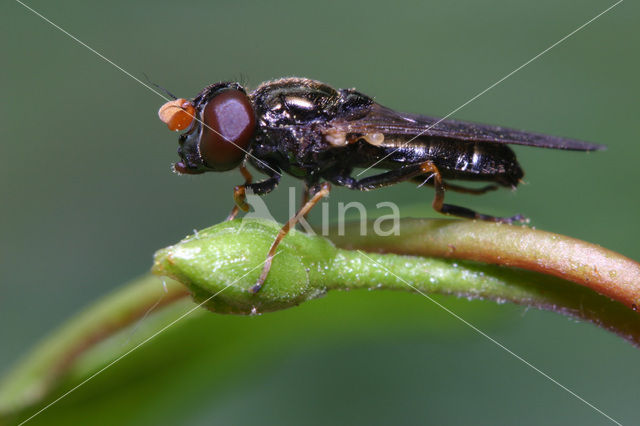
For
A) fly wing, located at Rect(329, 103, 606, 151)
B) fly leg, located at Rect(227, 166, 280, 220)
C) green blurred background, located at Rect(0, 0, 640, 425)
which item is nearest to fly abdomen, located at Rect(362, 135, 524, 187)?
fly wing, located at Rect(329, 103, 606, 151)

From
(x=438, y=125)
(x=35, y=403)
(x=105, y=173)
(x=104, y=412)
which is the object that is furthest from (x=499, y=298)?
(x=105, y=173)

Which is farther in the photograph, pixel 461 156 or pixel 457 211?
pixel 461 156

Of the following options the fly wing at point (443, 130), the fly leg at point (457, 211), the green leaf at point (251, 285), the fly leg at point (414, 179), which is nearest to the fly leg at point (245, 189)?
the fly leg at point (414, 179)

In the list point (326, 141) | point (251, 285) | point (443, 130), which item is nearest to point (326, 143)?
point (326, 141)

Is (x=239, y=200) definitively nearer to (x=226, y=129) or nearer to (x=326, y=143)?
(x=226, y=129)

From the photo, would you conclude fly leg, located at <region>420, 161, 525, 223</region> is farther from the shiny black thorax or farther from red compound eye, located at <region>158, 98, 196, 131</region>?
red compound eye, located at <region>158, 98, 196, 131</region>

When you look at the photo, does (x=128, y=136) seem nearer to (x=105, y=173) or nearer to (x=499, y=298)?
(x=105, y=173)

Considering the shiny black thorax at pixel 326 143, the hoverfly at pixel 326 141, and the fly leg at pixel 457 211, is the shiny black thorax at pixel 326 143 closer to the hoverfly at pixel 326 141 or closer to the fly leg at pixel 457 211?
the hoverfly at pixel 326 141

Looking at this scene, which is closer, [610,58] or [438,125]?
[438,125]
